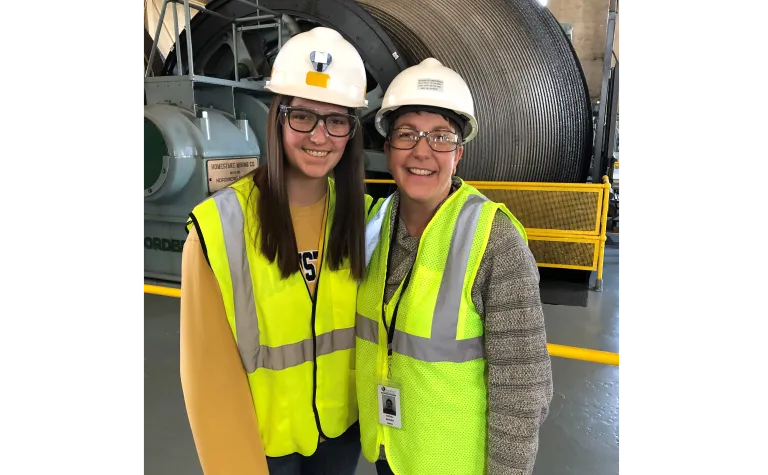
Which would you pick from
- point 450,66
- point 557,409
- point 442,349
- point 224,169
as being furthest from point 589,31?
point 442,349

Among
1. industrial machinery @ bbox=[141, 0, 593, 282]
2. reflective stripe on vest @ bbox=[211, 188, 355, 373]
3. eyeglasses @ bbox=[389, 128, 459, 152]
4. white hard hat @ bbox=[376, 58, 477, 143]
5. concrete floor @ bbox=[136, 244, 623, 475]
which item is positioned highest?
industrial machinery @ bbox=[141, 0, 593, 282]

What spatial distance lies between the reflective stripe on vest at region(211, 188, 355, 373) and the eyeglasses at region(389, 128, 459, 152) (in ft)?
1.41

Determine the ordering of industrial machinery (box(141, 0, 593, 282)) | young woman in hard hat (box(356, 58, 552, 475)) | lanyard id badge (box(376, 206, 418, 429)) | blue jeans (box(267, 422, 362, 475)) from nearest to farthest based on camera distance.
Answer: young woman in hard hat (box(356, 58, 552, 475)) → lanyard id badge (box(376, 206, 418, 429)) → blue jeans (box(267, 422, 362, 475)) → industrial machinery (box(141, 0, 593, 282))

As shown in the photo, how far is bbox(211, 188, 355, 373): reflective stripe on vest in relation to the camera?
116 centimetres

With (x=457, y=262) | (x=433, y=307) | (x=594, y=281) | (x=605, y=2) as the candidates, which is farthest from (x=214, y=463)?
(x=605, y=2)

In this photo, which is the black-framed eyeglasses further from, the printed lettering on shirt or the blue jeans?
the blue jeans

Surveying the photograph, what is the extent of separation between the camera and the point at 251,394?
48.1 inches

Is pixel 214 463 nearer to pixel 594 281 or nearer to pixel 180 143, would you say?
pixel 180 143

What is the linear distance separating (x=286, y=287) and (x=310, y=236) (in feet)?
0.54

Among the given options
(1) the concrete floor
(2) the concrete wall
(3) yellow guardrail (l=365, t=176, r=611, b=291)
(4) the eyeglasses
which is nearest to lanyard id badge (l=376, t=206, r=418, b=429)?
(4) the eyeglasses

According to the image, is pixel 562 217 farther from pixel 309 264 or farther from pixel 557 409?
pixel 309 264

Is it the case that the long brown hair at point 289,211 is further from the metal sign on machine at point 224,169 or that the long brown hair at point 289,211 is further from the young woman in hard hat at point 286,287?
the metal sign on machine at point 224,169

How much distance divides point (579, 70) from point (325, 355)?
428 centimetres

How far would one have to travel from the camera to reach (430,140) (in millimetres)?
1192
